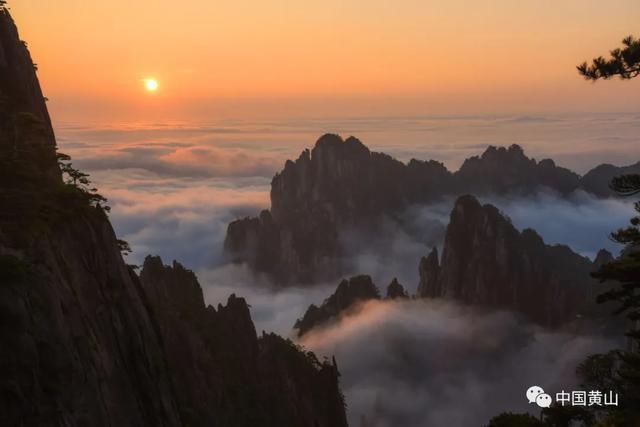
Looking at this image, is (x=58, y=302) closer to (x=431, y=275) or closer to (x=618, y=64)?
(x=618, y=64)

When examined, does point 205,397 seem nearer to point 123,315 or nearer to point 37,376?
point 123,315

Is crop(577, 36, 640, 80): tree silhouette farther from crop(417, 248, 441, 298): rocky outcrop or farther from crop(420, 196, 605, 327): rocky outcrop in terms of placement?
crop(417, 248, 441, 298): rocky outcrop

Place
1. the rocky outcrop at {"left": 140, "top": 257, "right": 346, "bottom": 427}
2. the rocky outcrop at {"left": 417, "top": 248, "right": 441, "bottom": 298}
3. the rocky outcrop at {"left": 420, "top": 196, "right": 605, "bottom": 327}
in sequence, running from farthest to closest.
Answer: the rocky outcrop at {"left": 417, "top": 248, "right": 441, "bottom": 298}, the rocky outcrop at {"left": 420, "top": 196, "right": 605, "bottom": 327}, the rocky outcrop at {"left": 140, "top": 257, "right": 346, "bottom": 427}

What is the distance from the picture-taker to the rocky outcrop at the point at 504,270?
168 m

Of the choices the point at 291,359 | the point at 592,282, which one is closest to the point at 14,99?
the point at 291,359

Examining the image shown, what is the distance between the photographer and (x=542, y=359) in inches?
5920

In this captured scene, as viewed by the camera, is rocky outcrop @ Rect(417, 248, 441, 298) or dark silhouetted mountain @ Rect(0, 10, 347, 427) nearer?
dark silhouetted mountain @ Rect(0, 10, 347, 427)

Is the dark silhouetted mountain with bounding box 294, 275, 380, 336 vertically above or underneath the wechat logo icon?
underneath

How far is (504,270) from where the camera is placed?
17225 cm

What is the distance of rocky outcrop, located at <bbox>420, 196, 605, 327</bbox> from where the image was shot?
553 feet

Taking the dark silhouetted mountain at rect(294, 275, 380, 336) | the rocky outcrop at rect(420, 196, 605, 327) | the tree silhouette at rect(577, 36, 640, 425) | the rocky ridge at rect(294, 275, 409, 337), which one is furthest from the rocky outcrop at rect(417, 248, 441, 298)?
the tree silhouette at rect(577, 36, 640, 425)

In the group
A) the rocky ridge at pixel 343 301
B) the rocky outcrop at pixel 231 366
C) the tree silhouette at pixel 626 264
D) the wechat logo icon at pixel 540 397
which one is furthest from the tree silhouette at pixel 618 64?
the rocky ridge at pixel 343 301

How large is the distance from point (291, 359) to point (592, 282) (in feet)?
409

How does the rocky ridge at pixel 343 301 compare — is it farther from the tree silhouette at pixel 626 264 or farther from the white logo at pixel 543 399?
the tree silhouette at pixel 626 264
